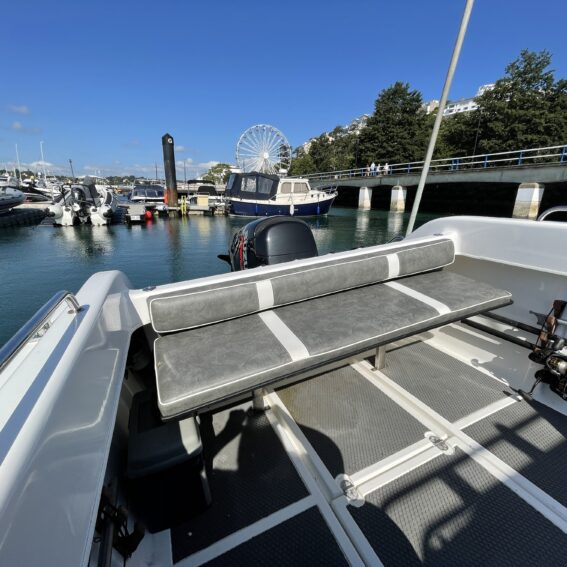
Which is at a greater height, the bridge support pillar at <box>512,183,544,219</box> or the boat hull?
the bridge support pillar at <box>512,183,544,219</box>

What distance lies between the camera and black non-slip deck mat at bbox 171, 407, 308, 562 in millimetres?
1271

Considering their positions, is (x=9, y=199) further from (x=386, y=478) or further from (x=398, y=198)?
(x=398, y=198)

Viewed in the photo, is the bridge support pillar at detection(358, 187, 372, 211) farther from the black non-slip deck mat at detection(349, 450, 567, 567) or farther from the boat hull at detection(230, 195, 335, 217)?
the black non-slip deck mat at detection(349, 450, 567, 567)

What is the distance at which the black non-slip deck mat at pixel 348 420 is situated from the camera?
1.58 m

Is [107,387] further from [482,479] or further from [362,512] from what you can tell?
[482,479]

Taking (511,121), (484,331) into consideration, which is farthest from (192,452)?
(511,121)

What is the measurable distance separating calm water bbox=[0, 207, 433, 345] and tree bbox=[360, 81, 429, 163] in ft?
65.6

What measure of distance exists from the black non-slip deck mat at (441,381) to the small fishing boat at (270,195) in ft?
53.3

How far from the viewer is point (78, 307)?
1213mm

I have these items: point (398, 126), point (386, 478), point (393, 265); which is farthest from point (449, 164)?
point (386, 478)

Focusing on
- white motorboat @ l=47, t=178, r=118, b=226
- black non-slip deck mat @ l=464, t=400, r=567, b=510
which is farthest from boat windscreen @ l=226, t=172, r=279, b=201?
black non-slip deck mat @ l=464, t=400, r=567, b=510

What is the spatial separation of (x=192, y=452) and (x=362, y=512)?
75cm

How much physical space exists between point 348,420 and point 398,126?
123 ft

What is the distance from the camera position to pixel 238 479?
1.47 metres
